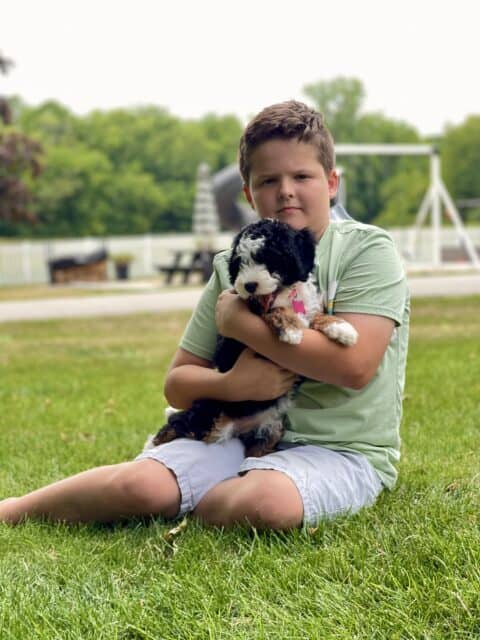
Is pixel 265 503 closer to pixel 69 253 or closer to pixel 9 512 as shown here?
pixel 9 512

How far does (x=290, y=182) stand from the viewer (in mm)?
2777

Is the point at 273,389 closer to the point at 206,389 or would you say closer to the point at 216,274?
the point at 206,389

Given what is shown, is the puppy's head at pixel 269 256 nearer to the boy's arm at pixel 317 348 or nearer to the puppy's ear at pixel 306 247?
the puppy's ear at pixel 306 247

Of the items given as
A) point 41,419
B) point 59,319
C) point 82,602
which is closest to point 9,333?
point 59,319

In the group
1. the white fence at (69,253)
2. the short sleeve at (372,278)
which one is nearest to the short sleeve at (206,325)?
the short sleeve at (372,278)

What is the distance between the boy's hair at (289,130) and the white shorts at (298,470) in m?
0.99

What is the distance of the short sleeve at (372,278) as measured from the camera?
2.80 m

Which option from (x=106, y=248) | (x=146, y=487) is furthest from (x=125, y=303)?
(x=106, y=248)

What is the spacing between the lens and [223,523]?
2.74 meters

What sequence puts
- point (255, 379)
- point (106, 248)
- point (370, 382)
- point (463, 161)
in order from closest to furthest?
point (255, 379), point (370, 382), point (106, 248), point (463, 161)

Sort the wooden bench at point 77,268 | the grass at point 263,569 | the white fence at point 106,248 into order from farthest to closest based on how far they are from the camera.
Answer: the white fence at point 106,248, the wooden bench at point 77,268, the grass at point 263,569

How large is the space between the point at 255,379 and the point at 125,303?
13150 millimetres

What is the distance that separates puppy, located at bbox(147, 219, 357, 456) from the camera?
249 centimetres

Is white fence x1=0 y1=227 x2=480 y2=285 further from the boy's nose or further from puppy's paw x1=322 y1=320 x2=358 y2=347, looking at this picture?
puppy's paw x1=322 y1=320 x2=358 y2=347
